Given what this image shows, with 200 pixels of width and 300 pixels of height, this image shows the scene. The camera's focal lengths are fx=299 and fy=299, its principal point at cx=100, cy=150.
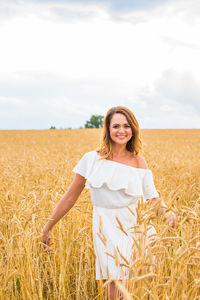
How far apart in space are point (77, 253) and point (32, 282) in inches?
31.2

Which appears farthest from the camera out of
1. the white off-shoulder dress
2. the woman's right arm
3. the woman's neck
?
the woman's neck

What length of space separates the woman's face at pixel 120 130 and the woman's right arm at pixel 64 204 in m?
0.46

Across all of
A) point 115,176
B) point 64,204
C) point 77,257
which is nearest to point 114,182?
point 115,176

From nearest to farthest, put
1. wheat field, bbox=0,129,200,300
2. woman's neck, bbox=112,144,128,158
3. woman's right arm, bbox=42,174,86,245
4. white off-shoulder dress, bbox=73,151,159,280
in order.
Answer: wheat field, bbox=0,129,200,300
white off-shoulder dress, bbox=73,151,159,280
woman's right arm, bbox=42,174,86,245
woman's neck, bbox=112,144,128,158

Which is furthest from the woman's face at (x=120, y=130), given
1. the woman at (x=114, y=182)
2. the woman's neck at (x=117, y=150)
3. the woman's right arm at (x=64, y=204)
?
the woman's right arm at (x=64, y=204)

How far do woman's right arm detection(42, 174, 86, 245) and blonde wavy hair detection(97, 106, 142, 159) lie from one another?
1.03 feet

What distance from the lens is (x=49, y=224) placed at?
8.27 ft

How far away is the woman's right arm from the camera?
2.52 meters

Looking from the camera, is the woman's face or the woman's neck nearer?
the woman's face

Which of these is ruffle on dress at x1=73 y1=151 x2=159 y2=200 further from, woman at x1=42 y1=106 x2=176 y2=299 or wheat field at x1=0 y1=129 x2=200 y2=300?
wheat field at x1=0 y1=129 x2=200 y2=300

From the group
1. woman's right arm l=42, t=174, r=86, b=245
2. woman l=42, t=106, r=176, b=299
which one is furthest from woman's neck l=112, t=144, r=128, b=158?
woman's right arm l=42, t=174, r=86, b=245

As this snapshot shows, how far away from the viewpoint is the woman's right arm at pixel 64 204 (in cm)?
252

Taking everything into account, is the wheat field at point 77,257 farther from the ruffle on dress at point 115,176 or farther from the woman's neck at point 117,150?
the woman's neck at point 117,150

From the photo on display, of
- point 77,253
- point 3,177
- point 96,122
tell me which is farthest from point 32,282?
point 96,122
